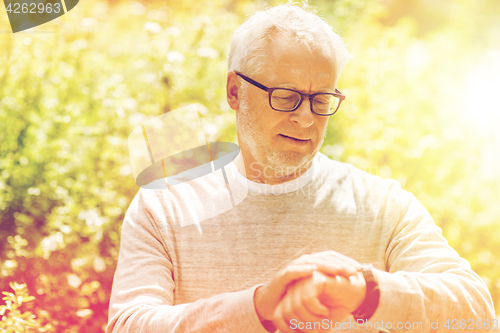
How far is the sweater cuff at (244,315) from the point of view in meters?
1.08

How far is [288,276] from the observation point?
3.44 feet

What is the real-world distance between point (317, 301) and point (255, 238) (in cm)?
61

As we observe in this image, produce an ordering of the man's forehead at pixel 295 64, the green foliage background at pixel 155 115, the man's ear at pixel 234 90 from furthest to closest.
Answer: the green foliage background at pixel 155 115 → the man's ear at pixel 234 90 → the man's forehead at pixel 295 64

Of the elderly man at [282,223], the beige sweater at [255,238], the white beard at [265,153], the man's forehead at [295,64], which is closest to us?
A: the elderly man at [282,223]

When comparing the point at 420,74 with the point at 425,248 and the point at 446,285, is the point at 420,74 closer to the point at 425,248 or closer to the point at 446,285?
the point at 425,248

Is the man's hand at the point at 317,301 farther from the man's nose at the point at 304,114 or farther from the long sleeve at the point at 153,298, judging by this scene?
the man's nose at the point at 304,114

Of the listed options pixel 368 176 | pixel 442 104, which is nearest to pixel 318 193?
pixel 368 176

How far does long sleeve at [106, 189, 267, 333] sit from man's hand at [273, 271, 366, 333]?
0.10 m

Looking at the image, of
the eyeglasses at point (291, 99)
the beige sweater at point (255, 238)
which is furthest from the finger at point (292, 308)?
the eyeglasses at point (291, 99)

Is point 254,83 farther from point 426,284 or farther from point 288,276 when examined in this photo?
point 426,284

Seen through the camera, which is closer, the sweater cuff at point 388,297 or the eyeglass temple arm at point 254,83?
the sweater cuff at point 388,297

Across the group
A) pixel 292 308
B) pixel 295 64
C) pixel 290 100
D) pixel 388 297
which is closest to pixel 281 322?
pixel 292 308

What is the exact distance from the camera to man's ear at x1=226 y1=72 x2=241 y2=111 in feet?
5.46

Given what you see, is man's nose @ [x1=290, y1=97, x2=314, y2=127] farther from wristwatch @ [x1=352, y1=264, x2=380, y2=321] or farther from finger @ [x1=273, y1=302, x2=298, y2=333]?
finger @ [x1=273, y1=302, x2=298, y2=333]
